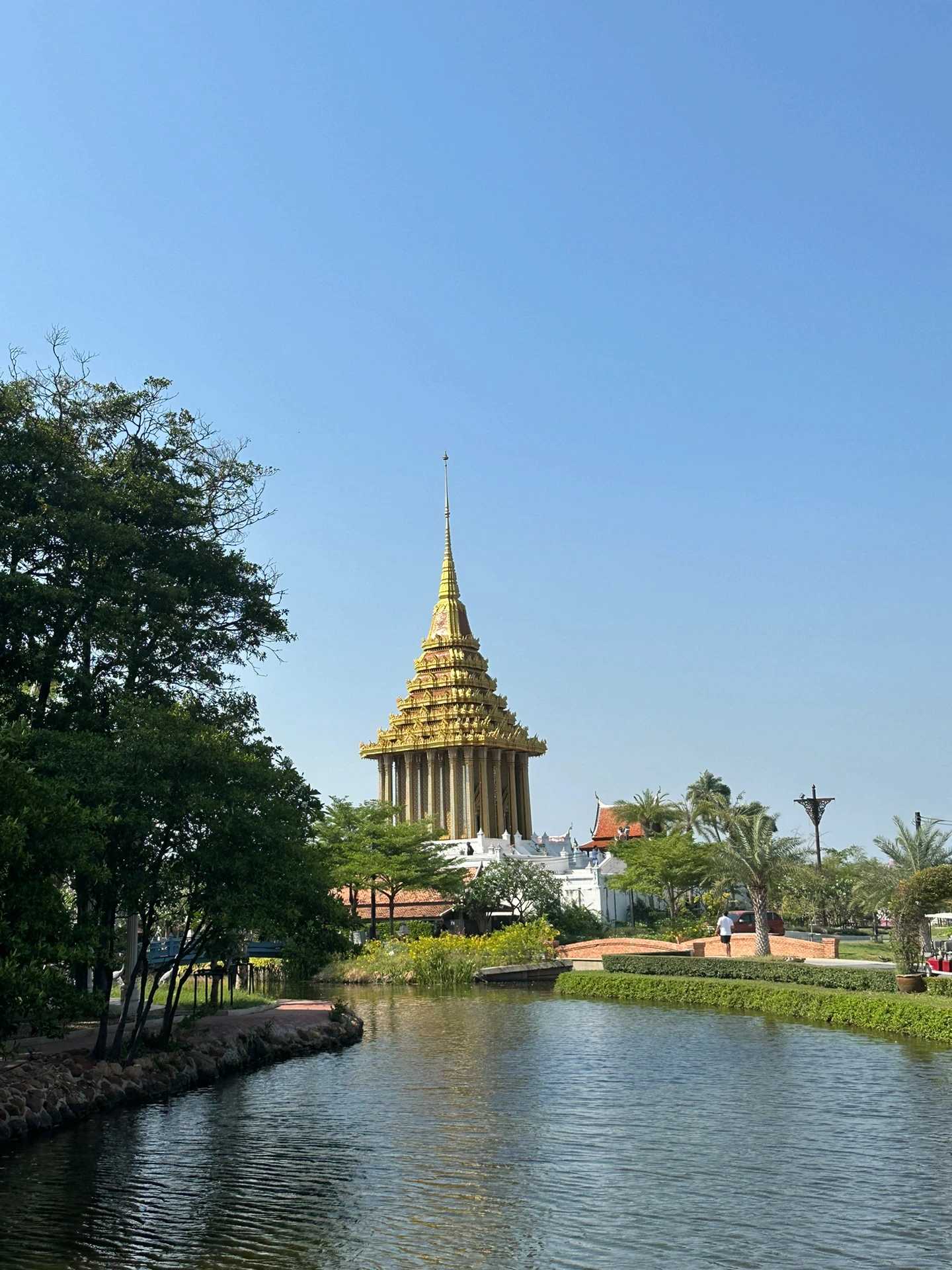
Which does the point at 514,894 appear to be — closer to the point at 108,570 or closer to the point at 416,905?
the point at 416,905

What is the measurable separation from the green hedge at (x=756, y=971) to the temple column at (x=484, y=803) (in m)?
36.7

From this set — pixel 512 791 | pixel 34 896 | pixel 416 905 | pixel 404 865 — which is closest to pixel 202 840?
pixel 34 896

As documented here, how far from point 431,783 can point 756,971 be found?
46553 millimetres

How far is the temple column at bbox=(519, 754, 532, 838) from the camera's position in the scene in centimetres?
8519

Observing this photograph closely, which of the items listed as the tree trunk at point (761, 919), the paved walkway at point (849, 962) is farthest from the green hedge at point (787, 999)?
the tree trunk at point (761, 919)

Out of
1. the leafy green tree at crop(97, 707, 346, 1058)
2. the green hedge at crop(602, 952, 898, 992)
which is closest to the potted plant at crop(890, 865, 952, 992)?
the green hedge at crop(602, 952, 898, 992)

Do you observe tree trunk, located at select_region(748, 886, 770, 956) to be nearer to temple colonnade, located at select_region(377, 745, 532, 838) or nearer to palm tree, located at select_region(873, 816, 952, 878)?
palm tree, located at select_region(873, 816, 952, 878)

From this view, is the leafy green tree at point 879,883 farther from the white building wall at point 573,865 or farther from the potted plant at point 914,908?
the white building wall at point 573,865

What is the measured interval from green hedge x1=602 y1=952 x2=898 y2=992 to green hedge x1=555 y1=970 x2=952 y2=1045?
23.6 inches

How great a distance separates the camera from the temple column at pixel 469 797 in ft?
262

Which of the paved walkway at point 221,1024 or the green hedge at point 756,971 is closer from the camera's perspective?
the paved walkway at point 221,1024

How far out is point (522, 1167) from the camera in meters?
15.9

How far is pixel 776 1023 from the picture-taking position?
29656 millimetres

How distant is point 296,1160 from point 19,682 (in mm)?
15493
